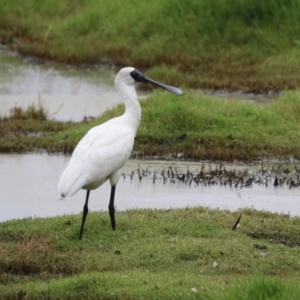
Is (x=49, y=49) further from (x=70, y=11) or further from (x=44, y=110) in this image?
(x=44, y=110)

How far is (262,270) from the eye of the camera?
21.6 feet

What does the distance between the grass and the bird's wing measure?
17.6 inches

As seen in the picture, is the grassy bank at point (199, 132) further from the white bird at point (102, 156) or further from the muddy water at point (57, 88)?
the white bird at point (102, 156)

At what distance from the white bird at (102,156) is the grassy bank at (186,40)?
860 cm

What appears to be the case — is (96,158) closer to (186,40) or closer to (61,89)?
(61,89)

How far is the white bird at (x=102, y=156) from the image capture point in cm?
712

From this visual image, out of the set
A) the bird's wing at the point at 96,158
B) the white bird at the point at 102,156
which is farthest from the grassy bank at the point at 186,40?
the bird's wing at the point at 96,158

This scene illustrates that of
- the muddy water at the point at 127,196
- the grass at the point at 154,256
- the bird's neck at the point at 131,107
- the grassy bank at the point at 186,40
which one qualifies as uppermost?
the grassy bank at the point at 186,40

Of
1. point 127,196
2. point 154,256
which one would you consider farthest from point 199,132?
point 154,256

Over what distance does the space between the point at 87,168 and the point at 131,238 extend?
65 centimetres

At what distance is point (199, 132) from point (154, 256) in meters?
5.06

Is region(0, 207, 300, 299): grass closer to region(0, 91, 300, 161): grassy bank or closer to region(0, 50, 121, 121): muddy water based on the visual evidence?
region(0, 91, 300, 161): grassy bank

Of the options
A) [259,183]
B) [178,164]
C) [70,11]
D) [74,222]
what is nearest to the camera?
[74,222]

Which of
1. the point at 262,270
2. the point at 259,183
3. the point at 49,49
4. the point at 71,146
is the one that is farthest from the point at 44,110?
the point at 262,270
